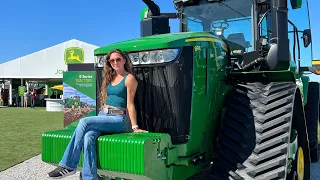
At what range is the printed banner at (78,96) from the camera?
8.55m

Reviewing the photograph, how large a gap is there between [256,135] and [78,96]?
246 inches

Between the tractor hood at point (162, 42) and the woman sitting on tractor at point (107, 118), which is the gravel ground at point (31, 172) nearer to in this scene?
the woman sitting on tractor at point (107, 118)

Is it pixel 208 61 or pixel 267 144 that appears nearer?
pixel 267 144

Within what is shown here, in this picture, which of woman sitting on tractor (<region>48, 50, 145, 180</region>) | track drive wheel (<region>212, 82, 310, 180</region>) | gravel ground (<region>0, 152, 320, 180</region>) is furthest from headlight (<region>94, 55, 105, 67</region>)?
gravel ground (<region>0, 152, 320, 180</region>)

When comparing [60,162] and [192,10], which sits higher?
[192,10]

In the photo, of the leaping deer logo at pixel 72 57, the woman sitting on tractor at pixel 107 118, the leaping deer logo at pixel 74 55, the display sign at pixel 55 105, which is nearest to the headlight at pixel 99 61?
the woman sitting on tractor at pixel 107 118

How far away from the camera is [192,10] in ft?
17.1

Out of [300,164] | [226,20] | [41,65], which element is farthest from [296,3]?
[41,65]

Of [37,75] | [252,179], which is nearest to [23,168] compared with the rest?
[252,179]

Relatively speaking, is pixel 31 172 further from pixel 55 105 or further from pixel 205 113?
pixel 55 105

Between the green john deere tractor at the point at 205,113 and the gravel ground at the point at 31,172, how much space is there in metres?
2.05

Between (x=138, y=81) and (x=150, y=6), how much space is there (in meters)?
1.75

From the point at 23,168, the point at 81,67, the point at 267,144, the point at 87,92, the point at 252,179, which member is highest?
the point at 81,67

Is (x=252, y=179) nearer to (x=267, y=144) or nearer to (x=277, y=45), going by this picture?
(x=267, y=144)
